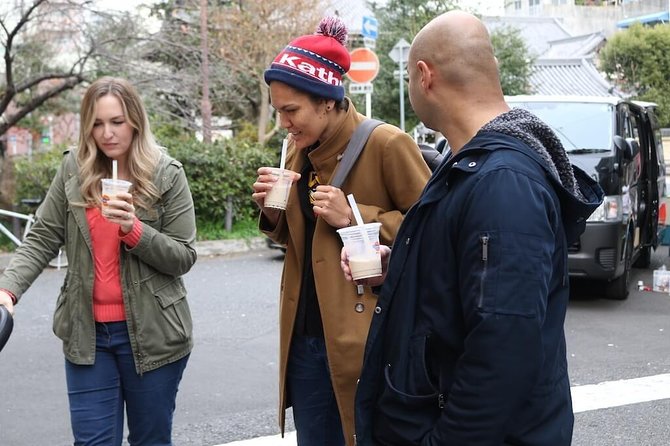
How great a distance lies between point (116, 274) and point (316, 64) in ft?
3.57

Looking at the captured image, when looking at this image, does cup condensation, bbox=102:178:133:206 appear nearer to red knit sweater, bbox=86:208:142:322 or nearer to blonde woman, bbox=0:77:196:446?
blonde woman, bbox=0:77:196:446

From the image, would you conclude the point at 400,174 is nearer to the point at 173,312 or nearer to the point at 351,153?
the point at 351,153

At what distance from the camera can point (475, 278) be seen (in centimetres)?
165

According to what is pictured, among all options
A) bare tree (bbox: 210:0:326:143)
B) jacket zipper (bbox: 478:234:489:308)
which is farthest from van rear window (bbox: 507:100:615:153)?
bare tree (bbox: 210:0:326:143)

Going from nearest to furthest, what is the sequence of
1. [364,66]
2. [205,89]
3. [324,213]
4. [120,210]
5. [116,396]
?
[324,213]
[120,210]
[116,396]
[364,66]
[205,89]

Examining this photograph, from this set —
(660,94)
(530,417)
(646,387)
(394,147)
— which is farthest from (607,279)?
(660,94)

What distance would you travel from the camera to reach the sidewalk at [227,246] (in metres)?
11.8

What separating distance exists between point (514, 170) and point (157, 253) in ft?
5.44

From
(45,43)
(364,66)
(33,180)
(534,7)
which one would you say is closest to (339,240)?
(33,180)

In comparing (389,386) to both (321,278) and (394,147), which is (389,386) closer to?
(321,278)

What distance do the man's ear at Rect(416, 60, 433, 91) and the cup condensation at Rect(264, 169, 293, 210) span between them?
2.98 ft

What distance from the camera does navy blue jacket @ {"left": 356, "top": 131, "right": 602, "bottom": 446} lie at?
1617 mm

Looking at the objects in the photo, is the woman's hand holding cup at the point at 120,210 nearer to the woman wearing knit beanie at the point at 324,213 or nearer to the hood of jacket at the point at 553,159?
the woman wearing knit beanie at the point at 324,213

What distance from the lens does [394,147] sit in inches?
105
